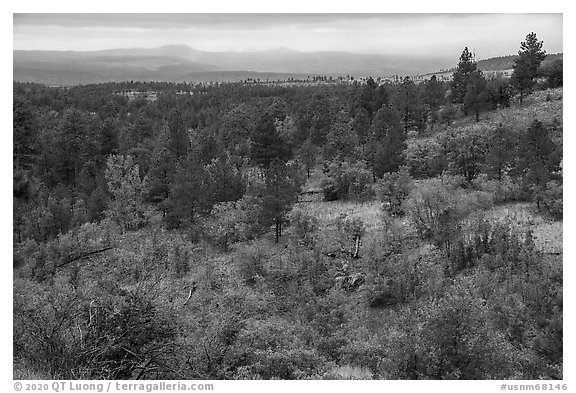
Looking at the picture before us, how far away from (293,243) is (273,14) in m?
10.3

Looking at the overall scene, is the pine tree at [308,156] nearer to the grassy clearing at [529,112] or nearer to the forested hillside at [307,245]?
the forested hillside at [307,245]

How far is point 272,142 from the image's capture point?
2869 centimetres

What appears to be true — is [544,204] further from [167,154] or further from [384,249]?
[167,154]

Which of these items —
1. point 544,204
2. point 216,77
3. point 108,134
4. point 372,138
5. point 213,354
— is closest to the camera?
point 213,354

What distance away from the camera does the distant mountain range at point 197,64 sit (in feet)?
52.2

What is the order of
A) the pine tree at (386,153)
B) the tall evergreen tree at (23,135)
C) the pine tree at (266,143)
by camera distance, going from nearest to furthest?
the pine tree at (386,153) < the tall evergreen tree at (23,135) < the pine tree at (266,143)

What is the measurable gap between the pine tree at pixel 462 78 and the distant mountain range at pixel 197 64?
62.4 ft

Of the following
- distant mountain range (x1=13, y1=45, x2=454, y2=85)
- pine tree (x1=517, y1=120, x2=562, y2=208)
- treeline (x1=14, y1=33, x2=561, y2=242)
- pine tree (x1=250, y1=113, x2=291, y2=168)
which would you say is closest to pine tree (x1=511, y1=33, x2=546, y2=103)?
treeline (x1=14, y1=33, x2=561, y2=242)

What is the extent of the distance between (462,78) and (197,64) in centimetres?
2501

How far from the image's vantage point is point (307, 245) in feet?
61.2

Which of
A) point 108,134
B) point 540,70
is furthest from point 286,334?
point 540,70

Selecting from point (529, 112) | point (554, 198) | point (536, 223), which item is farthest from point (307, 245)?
point (529, 112)

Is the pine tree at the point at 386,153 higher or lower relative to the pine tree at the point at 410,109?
Answer: lower

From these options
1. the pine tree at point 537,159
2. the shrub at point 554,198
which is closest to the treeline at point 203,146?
the pine tree at point 537,159
